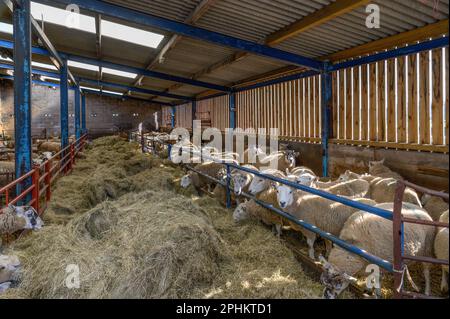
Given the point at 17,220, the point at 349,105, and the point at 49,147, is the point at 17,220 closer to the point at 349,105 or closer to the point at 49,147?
the point at 349,105

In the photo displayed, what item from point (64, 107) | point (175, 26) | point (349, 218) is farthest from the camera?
point (64, 107)

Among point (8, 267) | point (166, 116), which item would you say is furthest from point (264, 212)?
point (166, 116)

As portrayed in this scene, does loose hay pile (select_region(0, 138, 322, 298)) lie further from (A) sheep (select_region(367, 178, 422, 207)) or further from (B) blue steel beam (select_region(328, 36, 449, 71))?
(B) blue steel beam (select_region(328, 36, 449, 71))

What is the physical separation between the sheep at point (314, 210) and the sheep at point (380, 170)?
141 inches

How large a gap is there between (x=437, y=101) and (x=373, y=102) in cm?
193

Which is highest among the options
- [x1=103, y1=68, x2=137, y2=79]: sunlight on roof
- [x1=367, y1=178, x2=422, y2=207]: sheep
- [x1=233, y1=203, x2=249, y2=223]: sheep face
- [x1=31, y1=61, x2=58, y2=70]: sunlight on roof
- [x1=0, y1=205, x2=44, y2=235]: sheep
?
[x1=31, y1=61, x2=58, y2=70]: sunlight on roof

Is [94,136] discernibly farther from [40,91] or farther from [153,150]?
[153,150]

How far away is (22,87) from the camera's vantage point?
257 inches

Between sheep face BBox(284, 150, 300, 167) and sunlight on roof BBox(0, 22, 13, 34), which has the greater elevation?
sunlight on roof BBox(0, 22, 13, 34)

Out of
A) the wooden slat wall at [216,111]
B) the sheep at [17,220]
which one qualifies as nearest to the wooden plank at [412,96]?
the sheep at [17,220]

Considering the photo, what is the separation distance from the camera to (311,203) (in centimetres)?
509

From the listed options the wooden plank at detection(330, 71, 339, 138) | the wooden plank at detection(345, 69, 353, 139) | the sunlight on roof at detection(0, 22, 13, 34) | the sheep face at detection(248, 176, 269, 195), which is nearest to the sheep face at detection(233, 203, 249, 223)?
the sheep face at detection(248, 176, 269, 195)

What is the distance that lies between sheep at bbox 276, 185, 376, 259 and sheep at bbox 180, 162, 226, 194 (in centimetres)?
400

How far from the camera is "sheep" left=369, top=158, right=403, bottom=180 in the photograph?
802 centimetres
